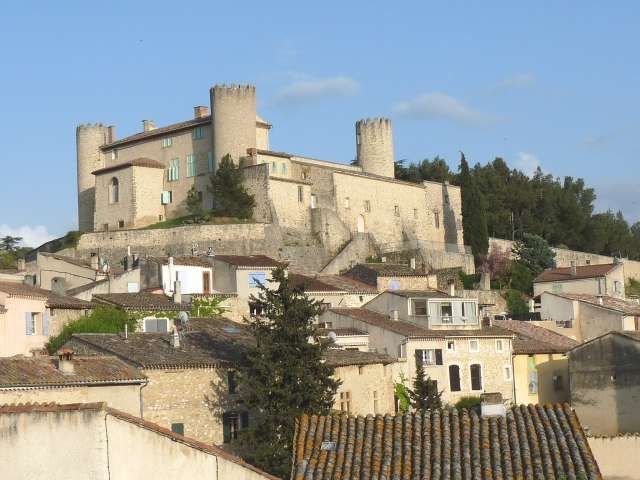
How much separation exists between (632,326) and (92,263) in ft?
94.4

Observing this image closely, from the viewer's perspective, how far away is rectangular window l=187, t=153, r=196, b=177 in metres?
84.4

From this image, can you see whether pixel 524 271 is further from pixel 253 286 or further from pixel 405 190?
pixel 253 286

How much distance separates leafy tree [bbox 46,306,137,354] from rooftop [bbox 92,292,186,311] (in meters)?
0.67

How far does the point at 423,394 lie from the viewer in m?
46.7

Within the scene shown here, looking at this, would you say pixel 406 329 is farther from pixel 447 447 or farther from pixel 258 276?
pixel 447 447

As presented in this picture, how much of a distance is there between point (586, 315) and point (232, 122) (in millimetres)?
28720

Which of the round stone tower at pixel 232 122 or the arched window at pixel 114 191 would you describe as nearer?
the round stone tower at pixel 232 122

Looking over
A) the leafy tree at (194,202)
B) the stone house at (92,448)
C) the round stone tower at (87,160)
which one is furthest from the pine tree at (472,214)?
the stone house at (92,448)

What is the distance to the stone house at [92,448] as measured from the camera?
776 inches

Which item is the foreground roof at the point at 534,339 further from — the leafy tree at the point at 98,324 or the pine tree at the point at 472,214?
the pine tree at the point at 472,214

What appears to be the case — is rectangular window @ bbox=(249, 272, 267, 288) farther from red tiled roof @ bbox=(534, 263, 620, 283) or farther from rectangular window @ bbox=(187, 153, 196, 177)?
rectangular window @ bbox=(187, 153, 196, 177)

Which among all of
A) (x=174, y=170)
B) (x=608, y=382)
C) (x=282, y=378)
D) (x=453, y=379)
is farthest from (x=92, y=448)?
(x=174, y=170)

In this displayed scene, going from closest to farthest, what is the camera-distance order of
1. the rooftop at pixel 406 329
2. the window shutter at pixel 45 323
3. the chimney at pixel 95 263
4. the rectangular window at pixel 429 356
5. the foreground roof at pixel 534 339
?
the window shutter at pixel 45 323, the rectangular window at pixel 429 356, the rooftop at pixel 406 329, the foreground roof at pixel 534 339, the chimney at pixel 95 263

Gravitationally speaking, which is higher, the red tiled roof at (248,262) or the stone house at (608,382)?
the red tiled roof at (248,262)
